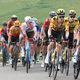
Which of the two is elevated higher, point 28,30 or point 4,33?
point 28,30

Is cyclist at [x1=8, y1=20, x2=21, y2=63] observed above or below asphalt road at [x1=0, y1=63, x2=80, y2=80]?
above

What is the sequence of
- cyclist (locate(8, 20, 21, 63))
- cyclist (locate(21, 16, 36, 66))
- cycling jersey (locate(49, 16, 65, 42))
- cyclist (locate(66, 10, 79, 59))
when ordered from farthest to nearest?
1. cyclist (locate(8, 20, 21, 63))
2. cyclist (locate(21, 16, 36, 66))
3. cyclist (locate(66, 10, 79, 59))
4. cycling jersey (locate(49, 16, 65, 42))

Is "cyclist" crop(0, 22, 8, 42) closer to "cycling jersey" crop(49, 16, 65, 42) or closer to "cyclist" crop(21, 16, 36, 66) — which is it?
"cyclist" crop(21, 16, 36, 66)

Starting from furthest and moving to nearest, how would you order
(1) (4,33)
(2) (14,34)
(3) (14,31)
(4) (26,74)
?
Answer: (1) (4,33), (2) (14,34), (3) (14,31), (4) (26,74)

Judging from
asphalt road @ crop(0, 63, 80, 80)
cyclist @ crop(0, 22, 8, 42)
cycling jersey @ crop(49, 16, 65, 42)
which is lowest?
asphalt road @ crop(0, 63, 80, 80)

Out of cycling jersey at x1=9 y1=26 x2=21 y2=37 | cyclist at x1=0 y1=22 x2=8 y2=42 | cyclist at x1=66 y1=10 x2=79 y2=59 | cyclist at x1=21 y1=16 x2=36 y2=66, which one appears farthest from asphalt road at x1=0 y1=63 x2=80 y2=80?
cyclist at x1=0 y1=22 x2=8 y2=42

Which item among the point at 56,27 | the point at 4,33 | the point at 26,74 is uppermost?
the point at 56,27

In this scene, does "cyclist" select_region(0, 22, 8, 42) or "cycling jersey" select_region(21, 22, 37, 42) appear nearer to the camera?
"cycling jersey" select_region(21, 22, 37, 42)

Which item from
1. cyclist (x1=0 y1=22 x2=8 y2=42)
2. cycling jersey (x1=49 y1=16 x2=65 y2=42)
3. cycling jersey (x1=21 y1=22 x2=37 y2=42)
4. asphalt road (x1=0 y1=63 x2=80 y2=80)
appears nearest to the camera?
cycling jersey (x1=49 y1=16 x2=65 y2=42)

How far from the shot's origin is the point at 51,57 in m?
15.2

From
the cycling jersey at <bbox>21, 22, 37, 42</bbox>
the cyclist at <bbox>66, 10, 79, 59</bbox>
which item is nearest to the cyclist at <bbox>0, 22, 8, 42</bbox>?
the cycling jersey at <bbox>21, 22, 37, 42</bbox>

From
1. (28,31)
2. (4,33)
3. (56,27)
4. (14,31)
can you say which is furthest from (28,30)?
(4,33)

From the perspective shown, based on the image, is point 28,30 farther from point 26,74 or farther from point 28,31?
point 26,74

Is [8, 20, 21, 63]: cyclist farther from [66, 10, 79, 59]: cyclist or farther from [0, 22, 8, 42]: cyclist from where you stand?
[66, 10, 79, 59]: cyclist
